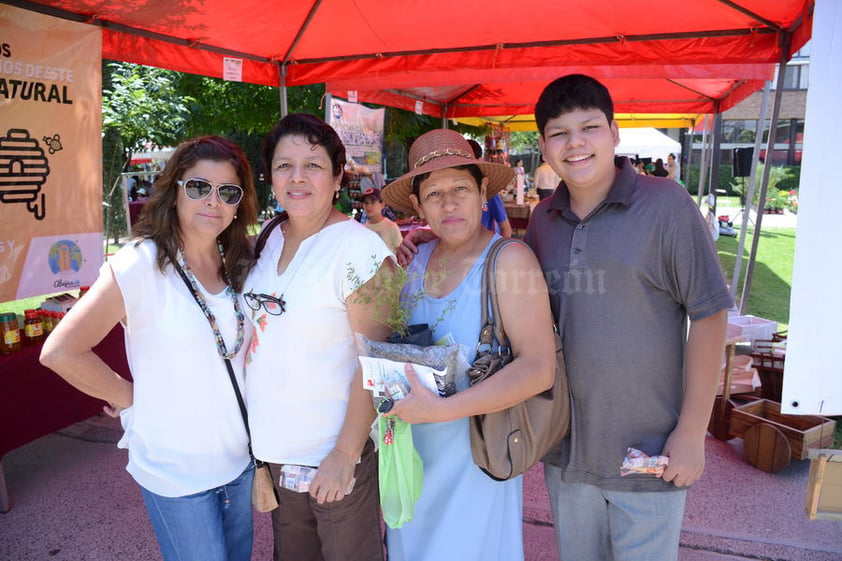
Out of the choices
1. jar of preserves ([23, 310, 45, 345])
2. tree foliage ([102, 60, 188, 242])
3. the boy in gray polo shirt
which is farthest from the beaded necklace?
tree foliage ([102, 60, 188, 242])

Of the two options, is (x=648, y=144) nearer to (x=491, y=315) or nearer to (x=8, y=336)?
(x=8, y=336)

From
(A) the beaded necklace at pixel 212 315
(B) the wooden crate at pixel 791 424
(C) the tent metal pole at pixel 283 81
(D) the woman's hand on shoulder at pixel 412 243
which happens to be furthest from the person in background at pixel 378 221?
(A) the beaded necklace at pixel 212 315

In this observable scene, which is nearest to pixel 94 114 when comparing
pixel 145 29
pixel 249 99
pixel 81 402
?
pixel 145 29

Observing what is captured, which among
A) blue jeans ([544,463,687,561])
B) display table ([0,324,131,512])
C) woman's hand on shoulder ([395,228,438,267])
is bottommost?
display table ([0,324,131,512])

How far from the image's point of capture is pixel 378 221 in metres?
6.77

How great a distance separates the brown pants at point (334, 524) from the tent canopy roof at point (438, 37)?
2967mm

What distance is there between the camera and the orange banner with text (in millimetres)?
3266

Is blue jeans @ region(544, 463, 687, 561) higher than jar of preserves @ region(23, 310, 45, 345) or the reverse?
the reverse

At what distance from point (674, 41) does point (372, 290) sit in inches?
147

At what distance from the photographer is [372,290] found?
72.2 inches

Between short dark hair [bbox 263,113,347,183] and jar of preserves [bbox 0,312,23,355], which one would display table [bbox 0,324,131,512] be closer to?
jar of preserves [bbox 0,312,23,355]

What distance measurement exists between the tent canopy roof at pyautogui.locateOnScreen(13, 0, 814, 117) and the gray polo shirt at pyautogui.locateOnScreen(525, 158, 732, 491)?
265cm

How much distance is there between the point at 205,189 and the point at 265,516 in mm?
2352

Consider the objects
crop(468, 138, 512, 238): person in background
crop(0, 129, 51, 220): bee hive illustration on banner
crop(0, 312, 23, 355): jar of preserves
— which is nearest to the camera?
crop(0, 129, 51, 220): bee hive illustration on banner
